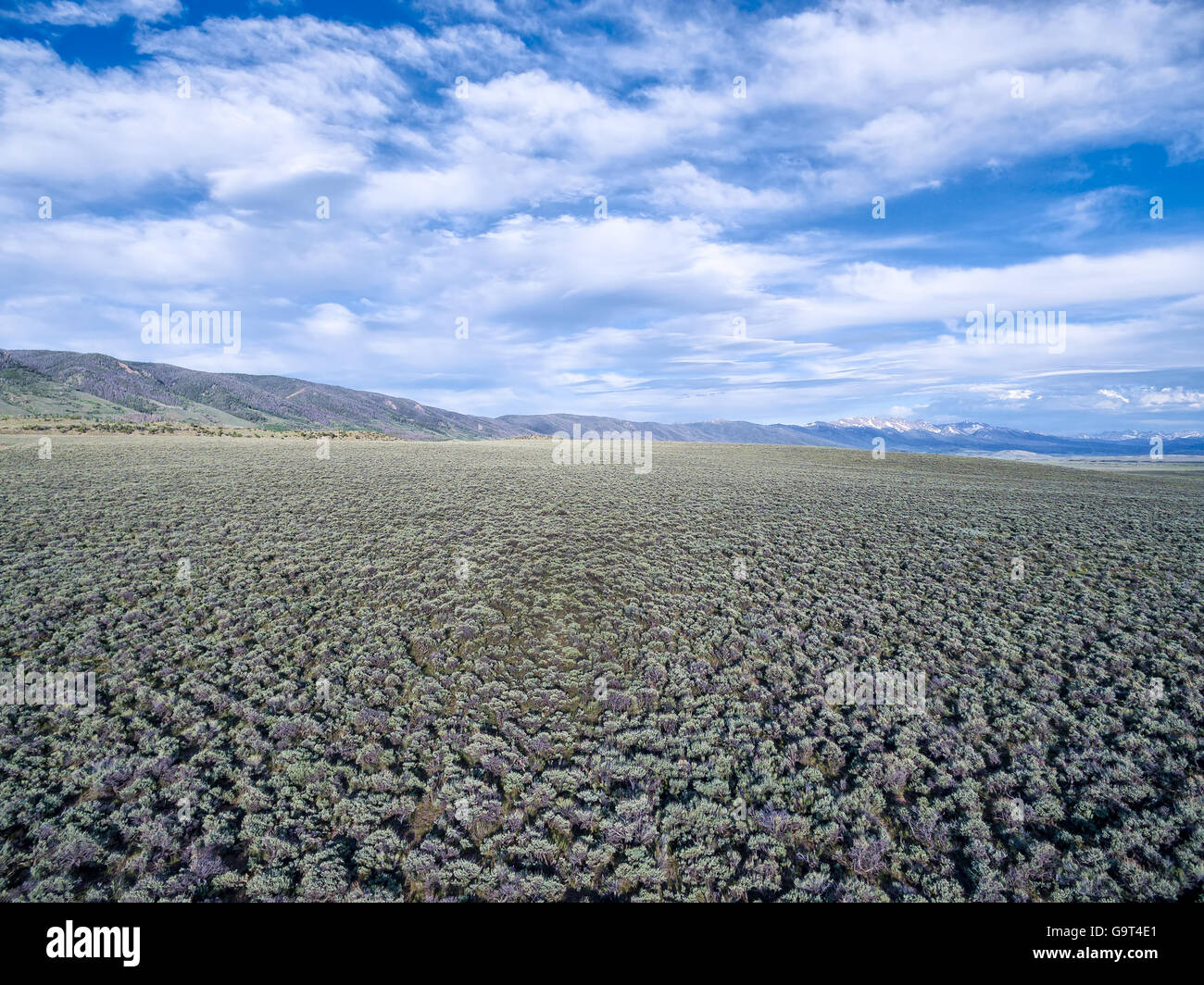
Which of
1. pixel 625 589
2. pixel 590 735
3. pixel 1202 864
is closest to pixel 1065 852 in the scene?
pixel 1202 864

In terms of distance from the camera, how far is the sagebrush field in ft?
22.8

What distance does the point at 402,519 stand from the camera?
2575 cm

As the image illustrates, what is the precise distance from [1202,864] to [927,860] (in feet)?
12.2

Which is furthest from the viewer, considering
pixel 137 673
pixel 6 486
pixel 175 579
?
pixel 6 486

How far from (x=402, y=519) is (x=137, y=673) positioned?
1504cm

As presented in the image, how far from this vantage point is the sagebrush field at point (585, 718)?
6.94 metres

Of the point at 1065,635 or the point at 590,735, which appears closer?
the point at 590,735

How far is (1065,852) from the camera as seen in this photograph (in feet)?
23.5

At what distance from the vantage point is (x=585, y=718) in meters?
10.3
